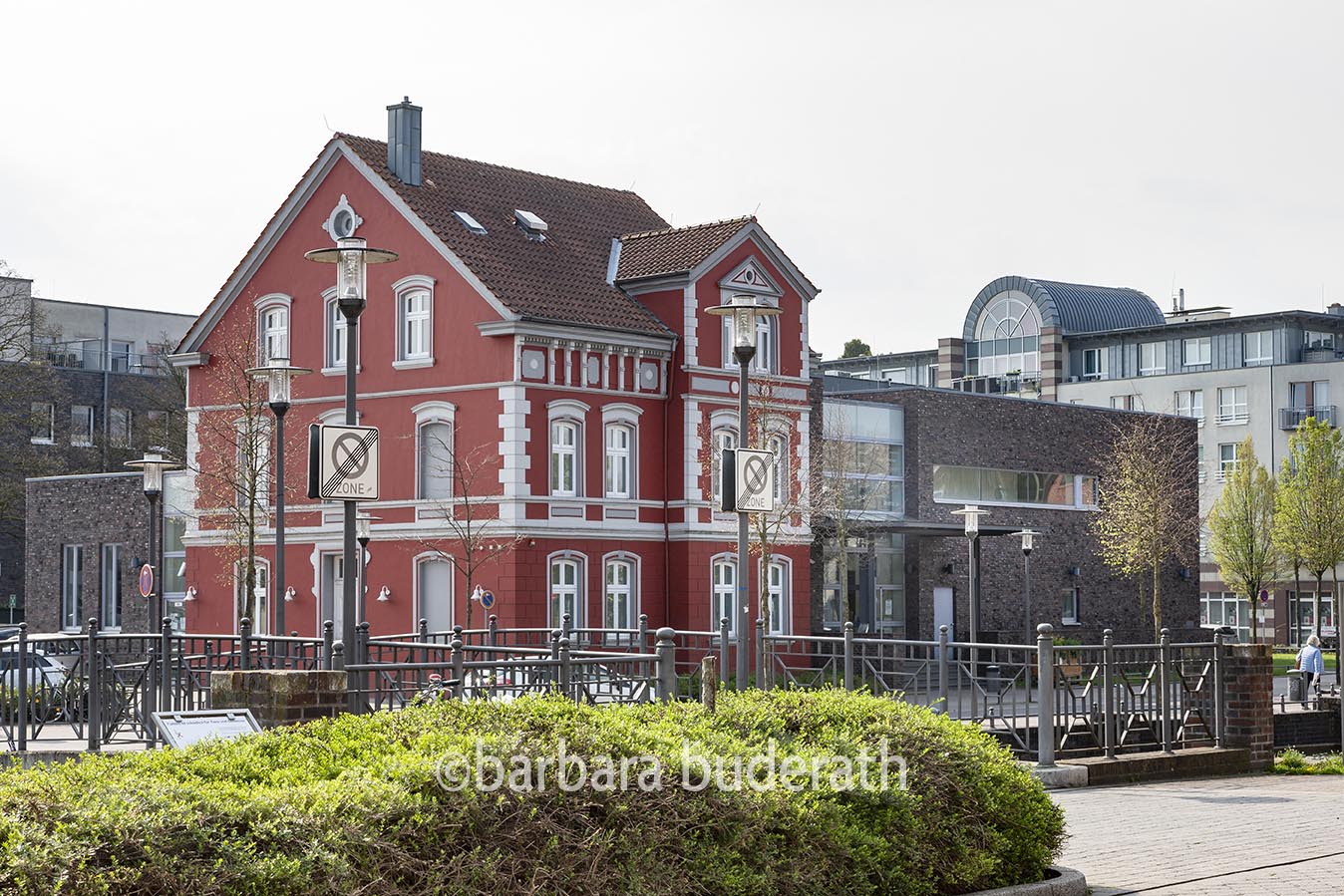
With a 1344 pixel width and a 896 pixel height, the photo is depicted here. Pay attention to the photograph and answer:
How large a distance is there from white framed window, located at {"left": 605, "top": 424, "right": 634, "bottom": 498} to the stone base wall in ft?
85.9

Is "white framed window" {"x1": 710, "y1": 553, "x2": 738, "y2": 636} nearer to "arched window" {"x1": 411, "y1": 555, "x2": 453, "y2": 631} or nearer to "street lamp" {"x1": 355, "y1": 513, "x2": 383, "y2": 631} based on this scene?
"arched window" {"x1": 411, "y1": 555, "x2": 453, "y2": 631}

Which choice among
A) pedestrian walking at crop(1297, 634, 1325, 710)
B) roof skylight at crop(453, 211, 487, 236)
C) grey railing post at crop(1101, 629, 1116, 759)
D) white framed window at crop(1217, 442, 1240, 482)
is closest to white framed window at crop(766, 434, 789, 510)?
roof skylight at crop(453, 211, 487, 236)

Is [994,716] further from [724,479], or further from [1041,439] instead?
[1041,439]

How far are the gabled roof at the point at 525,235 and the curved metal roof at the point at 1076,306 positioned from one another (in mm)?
44765

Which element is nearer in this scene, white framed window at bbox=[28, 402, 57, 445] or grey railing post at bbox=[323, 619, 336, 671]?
grey railing post at bbox=[323, 619, 336, 671]

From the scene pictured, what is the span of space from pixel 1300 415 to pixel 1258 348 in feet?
13.5

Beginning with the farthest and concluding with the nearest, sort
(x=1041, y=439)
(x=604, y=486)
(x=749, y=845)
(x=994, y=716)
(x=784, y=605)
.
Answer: (x=1041, y=439) < (x=784, y=605) < (x=604, y=486) < (x=994, y=716) < (x=749, y=845)

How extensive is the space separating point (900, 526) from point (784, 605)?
19.1 feet

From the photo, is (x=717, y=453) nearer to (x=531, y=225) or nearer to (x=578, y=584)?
(x=578, y=584)

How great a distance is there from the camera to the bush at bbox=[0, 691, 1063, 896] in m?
6.79

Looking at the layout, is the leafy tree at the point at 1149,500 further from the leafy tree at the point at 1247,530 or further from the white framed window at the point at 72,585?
the white framed window at the point at 72,585

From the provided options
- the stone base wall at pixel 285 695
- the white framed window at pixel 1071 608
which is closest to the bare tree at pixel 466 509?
the stone base wall at pixel 285 695

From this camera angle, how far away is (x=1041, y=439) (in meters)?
55.2

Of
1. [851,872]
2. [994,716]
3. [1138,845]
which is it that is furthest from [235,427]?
[851,872]
